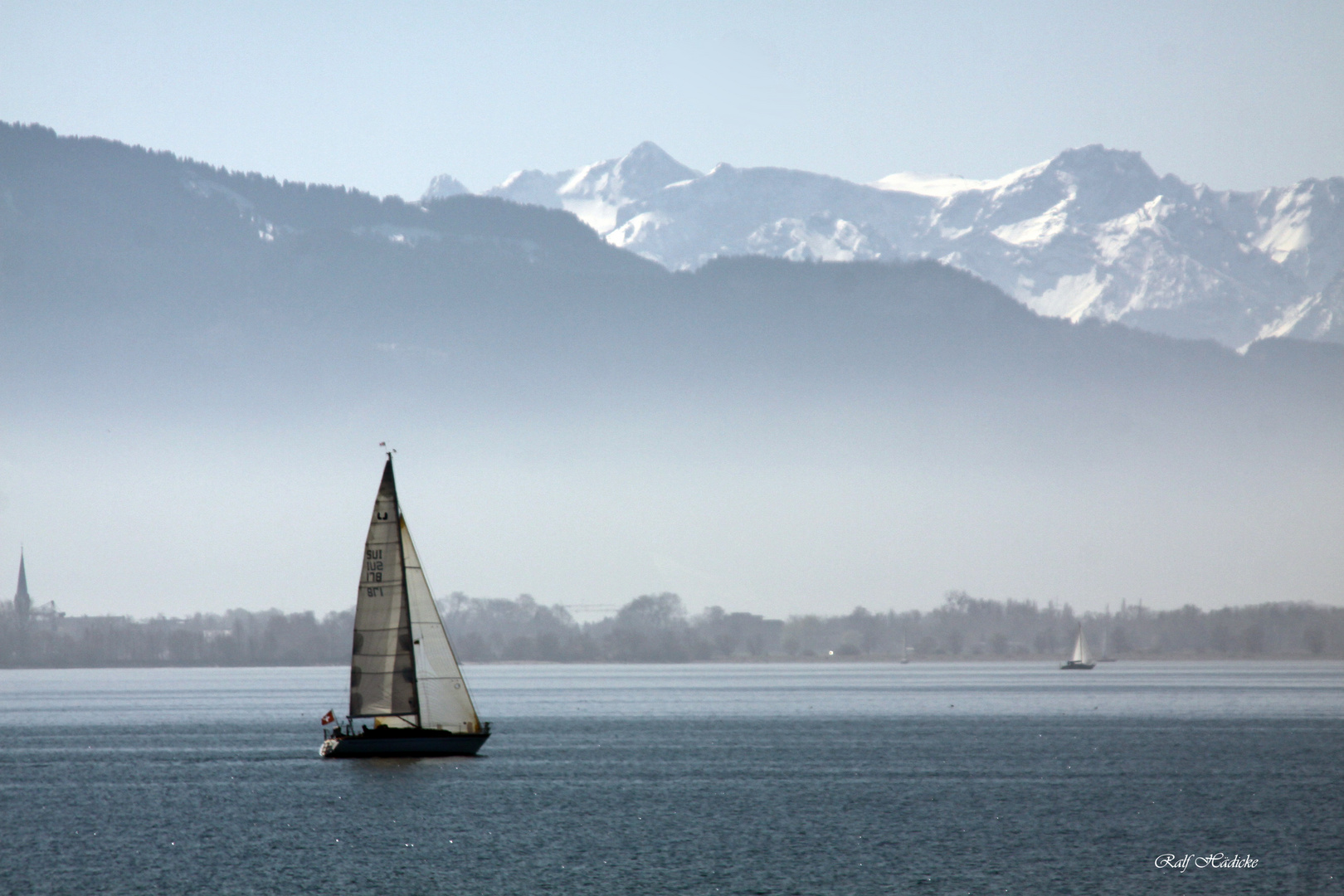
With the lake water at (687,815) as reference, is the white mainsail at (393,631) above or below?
above

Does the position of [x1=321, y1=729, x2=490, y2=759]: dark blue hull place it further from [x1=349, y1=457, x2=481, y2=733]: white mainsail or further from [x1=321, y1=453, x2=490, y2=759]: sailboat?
[x1=349, y1=457, x2=481, y2=733]: white mainsail

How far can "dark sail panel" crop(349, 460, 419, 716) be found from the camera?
317ft

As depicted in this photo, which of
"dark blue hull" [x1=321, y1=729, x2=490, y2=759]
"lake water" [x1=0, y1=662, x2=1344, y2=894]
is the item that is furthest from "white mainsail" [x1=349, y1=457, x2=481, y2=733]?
"lake water" [x1=0, y1=662, x2=1344, y2=894]

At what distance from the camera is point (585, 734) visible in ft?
494

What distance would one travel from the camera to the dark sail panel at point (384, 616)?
9656cm

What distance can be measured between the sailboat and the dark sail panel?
0.17 ft

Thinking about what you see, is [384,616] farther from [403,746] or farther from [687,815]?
[687,815]

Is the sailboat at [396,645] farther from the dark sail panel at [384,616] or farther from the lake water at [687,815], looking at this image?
the lake water at [687,815]

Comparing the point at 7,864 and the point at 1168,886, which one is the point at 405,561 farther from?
the point at 1168,886

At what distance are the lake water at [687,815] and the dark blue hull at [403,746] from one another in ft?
5.70

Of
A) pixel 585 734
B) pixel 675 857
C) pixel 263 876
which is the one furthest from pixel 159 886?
pixel 585 734

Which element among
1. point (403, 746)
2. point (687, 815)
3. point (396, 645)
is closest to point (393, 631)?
point (396, 645)

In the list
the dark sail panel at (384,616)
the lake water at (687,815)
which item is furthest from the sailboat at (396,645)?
the lake water at (687,815)

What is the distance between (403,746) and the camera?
9962 cm
